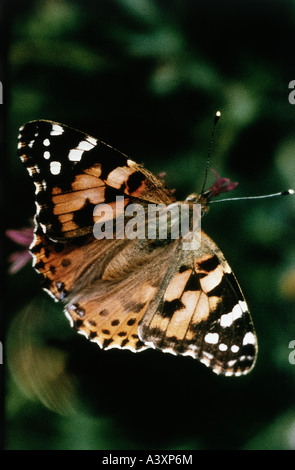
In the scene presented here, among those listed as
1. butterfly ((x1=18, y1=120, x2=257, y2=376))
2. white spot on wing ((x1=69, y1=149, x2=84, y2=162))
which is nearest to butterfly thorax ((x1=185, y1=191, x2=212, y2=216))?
butterfly ((x1=18, y1=120, x2=257, y2=376))

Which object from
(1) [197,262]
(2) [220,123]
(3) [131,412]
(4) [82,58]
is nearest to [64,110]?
(4) [82,58]

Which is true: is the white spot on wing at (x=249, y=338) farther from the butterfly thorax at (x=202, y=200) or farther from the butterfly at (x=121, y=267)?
the butterfly thorax at (x=202, y=200)

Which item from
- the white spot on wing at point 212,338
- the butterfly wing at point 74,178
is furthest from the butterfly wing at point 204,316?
the butterfly wing at point 74,178

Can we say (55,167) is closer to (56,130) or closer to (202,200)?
(56,130)

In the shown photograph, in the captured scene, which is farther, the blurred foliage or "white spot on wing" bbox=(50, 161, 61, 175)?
the blurred foliage

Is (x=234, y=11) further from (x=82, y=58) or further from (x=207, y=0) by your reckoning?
(x=82, y=58)

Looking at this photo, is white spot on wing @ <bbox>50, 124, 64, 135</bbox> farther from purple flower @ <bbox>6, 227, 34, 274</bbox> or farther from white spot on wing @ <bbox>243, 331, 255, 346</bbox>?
white spot on wing @ <bbox>243, 331, 255, 346</bbox>
